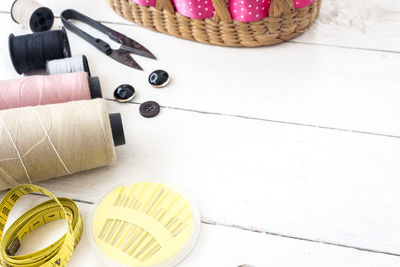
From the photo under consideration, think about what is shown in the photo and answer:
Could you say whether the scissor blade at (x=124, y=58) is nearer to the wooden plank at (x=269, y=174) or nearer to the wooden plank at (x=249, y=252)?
the wooden plank at (x=269, y=174)

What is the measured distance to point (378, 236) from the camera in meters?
0.86

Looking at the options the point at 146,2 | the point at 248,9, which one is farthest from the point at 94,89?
the point at 248,9

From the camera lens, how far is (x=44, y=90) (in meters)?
1.01

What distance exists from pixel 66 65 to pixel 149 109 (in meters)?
0.22

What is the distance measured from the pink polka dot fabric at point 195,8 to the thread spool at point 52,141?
1.19ft

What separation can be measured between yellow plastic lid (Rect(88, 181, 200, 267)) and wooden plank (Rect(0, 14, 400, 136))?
10.4 inches

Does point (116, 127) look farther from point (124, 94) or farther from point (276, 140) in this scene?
point (276, 140)

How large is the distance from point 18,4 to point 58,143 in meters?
0.56

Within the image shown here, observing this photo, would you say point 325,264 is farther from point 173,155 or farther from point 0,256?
point 0,256

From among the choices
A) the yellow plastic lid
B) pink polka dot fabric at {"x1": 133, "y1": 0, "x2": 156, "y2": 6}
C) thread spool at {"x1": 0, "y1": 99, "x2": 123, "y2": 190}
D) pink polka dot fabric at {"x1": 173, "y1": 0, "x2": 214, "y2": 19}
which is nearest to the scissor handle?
pink polka dot fabric at {"x1": 133, "y1": 0, "x2": 156, "y2": 6}

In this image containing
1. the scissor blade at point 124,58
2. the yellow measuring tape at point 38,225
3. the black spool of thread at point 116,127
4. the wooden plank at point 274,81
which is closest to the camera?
the yellow measuring tape at point 38,225

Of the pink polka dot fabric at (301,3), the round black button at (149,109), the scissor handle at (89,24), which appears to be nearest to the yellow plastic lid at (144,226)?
the round black button at (149,109)

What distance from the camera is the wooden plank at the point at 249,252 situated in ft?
2.72

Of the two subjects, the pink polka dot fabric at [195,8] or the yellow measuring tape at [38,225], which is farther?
the pink polka dot fabric at [195,8]
